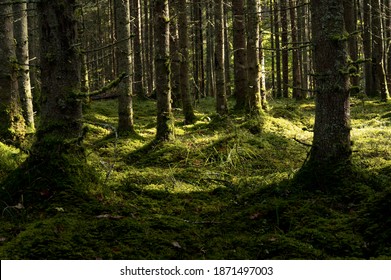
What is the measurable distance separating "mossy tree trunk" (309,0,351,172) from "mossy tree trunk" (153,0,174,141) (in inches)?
171

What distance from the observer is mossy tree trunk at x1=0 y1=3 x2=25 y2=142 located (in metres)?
7.88

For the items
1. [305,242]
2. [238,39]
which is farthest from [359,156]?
[238,39]

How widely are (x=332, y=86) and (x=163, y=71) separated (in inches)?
184

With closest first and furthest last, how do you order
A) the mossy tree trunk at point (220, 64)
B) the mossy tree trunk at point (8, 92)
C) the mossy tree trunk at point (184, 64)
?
the mossy tree trunk at point (8, 92) → the mossy tree trunk at point (220, 64) → the mossy tree trunk at point (184, 64)

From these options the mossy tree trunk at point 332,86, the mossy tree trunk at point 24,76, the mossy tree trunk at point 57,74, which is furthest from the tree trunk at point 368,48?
the mossy tree trunk at point 57,74

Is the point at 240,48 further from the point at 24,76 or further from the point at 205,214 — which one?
the point at 205,214

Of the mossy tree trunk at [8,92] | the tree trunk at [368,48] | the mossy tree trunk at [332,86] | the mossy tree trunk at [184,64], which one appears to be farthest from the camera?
the tree trunk at [368,48]

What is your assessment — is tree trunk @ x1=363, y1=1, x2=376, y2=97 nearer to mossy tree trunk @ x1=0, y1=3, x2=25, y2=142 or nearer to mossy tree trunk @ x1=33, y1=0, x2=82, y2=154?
mossy tree trunk @ x1=0, y1=3, x2=25, y2=142

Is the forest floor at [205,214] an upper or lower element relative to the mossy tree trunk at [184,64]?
lower

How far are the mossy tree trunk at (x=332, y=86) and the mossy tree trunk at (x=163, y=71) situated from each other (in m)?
4.35

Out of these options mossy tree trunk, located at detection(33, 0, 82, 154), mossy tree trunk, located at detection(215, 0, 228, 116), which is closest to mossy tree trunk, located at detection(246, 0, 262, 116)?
mossy tree trunk, located at detection(215, 0, 228, 116)

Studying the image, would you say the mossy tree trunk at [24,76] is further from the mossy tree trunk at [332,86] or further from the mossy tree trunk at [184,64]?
the mossy tree trunk at [332,86]

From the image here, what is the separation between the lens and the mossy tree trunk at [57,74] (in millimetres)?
4984
